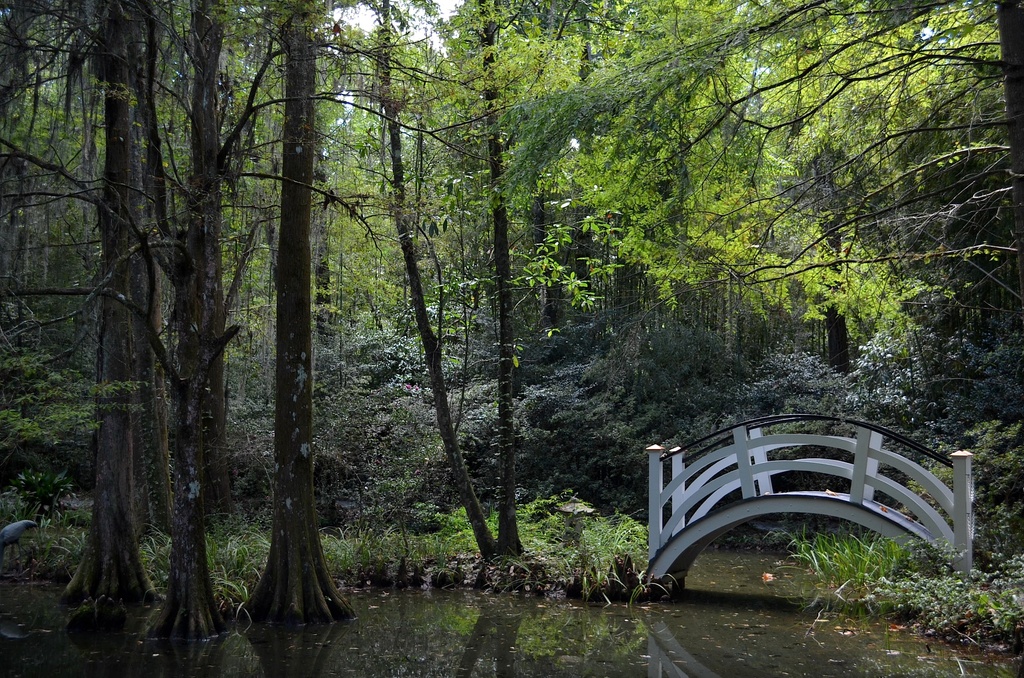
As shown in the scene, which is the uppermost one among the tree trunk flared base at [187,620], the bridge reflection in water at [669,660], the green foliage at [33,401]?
the green foliage at [33,401]

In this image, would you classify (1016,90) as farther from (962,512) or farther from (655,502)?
(655,502)

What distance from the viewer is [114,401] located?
941cm

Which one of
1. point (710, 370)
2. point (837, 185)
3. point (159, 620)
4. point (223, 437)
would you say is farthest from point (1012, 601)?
point (223, 437)

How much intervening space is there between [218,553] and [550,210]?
39.4ft

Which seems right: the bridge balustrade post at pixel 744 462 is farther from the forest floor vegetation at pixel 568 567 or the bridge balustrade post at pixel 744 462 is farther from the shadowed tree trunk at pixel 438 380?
the shadowed tree trunk at pixel 438 380

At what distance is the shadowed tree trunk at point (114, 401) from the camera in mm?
8930

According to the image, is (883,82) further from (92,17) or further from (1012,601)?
(92,17)

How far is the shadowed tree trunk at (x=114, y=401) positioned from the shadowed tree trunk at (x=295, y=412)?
172 cm

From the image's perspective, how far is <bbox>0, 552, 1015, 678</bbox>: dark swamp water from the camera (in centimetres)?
647

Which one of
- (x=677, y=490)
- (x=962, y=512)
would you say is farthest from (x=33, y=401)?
(x=962, y=512)

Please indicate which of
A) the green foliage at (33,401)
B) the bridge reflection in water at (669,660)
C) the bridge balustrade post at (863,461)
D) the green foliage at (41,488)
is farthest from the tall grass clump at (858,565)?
the green foliage at (41,488)

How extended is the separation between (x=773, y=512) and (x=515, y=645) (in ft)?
10.8

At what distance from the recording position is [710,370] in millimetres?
15328

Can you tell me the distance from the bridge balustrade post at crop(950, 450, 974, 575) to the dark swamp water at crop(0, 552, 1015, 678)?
0.94 m
